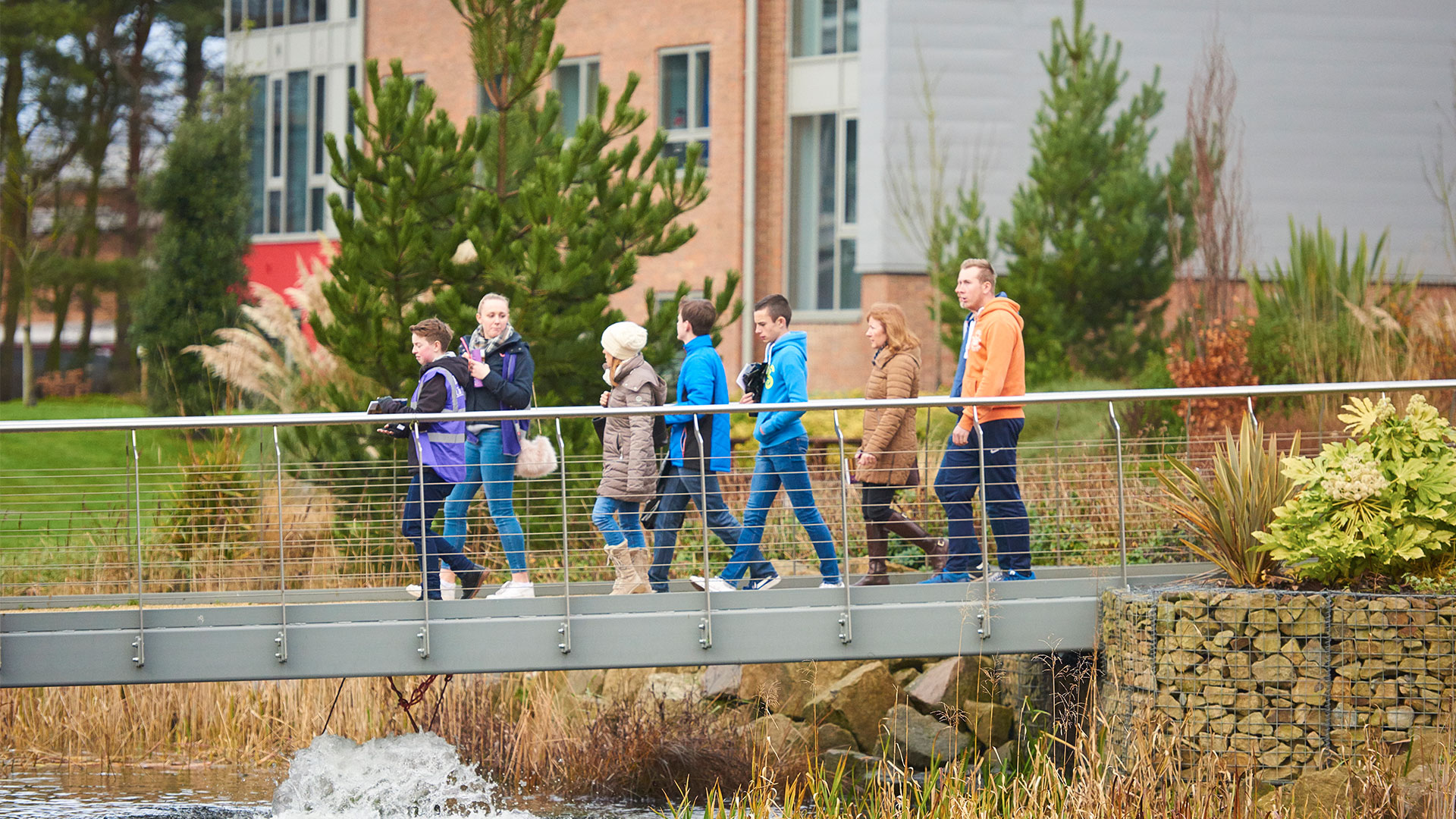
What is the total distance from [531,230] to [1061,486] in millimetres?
4834

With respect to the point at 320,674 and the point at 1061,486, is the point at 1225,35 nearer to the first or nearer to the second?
the point at 1061,486

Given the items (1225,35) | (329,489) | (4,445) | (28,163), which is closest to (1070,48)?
(1225,35)

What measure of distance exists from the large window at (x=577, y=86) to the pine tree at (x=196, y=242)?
6311mm

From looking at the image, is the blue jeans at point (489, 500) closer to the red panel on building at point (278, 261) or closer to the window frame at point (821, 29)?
the window frame at point (821, 29)

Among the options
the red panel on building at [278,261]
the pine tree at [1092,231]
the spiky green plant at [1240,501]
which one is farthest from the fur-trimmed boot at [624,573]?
the red panel on building at [278,261]

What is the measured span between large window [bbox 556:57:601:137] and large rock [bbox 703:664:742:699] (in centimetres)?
1413

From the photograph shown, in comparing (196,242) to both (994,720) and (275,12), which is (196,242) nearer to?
(275,12)

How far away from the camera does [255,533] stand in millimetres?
10500

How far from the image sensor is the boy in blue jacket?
318 inches

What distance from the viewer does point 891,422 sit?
8039mm

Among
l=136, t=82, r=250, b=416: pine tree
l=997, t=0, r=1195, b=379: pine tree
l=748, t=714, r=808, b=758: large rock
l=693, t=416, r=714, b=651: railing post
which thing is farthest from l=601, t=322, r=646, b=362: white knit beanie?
l=136, t=82, r=250, b=416: pine tree

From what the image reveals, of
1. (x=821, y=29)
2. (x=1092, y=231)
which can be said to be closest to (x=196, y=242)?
(x=821, y=29)

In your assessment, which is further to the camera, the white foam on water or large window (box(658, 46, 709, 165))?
large window (box(658, 46, 709, 165))

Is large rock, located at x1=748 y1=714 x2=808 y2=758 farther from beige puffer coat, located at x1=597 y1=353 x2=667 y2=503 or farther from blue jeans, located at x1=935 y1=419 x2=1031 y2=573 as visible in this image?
beige puffer coat, located at x1=597 y1=353 x2=667 y2=503
